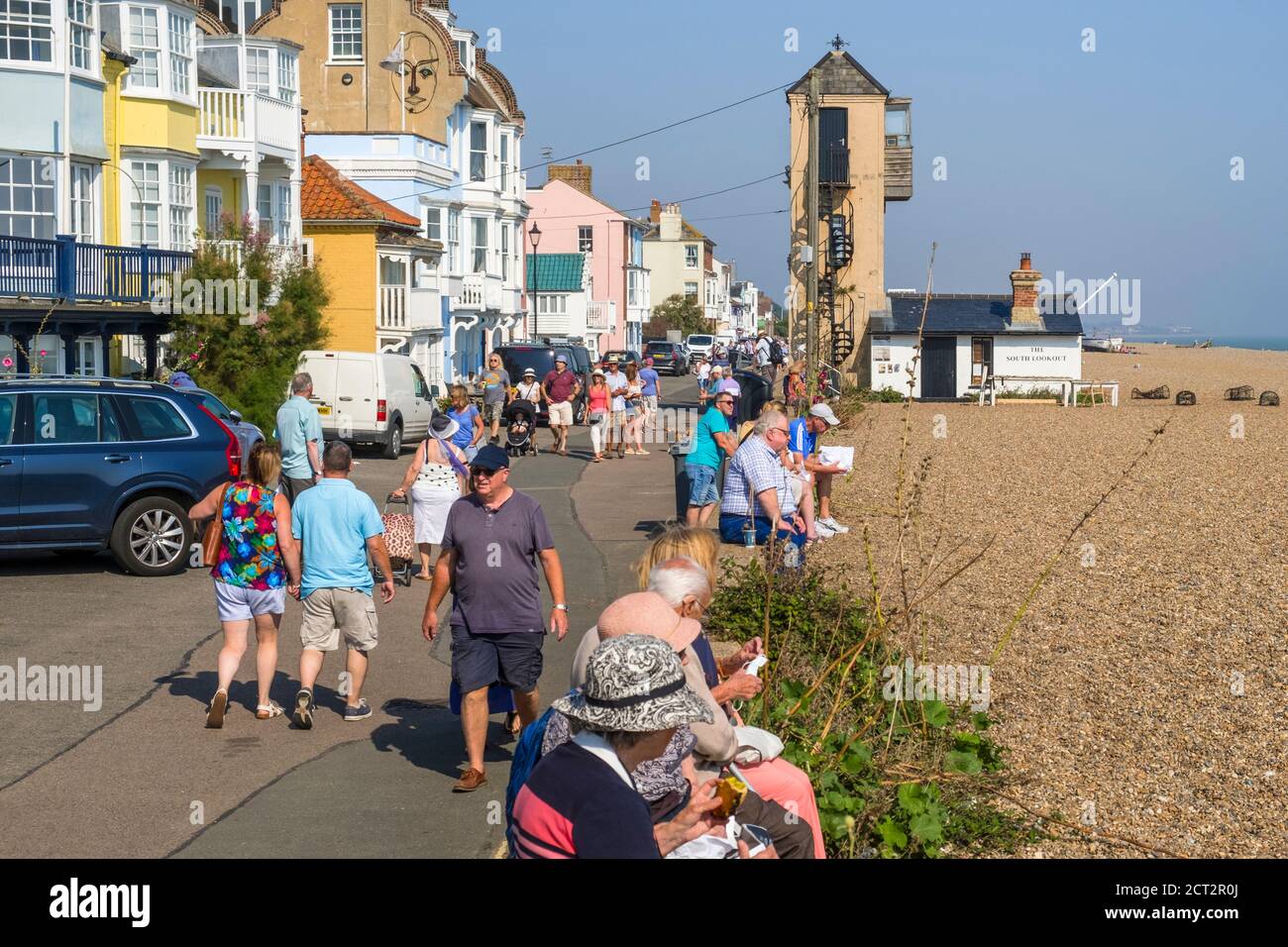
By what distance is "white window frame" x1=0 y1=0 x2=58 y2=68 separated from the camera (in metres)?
24.2

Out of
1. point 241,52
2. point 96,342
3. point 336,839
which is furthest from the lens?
point 241,52

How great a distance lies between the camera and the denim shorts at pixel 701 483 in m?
15.3

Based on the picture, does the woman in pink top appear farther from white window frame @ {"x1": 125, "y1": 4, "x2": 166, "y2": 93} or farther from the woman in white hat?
the woman in white hat

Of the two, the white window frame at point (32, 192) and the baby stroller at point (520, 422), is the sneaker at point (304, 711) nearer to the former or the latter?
the white window frame at point (32, 192)

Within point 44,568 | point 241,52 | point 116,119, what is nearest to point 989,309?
point 241,52

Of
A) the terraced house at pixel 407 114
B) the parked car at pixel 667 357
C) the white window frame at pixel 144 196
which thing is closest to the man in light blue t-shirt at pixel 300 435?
the white window frame at pixel 144 196

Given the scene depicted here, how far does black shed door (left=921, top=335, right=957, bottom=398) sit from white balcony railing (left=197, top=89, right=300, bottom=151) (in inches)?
920

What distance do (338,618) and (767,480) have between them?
4.04 metres

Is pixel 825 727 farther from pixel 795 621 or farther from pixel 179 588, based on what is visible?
pixel 179 588

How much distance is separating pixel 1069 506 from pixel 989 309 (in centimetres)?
3148

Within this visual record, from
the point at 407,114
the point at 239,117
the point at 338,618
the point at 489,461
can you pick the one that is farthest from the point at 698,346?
the point at 489,461

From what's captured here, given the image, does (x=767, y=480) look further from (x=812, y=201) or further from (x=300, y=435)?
(x=812, y=201)

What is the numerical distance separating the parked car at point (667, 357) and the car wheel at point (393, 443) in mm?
43018
